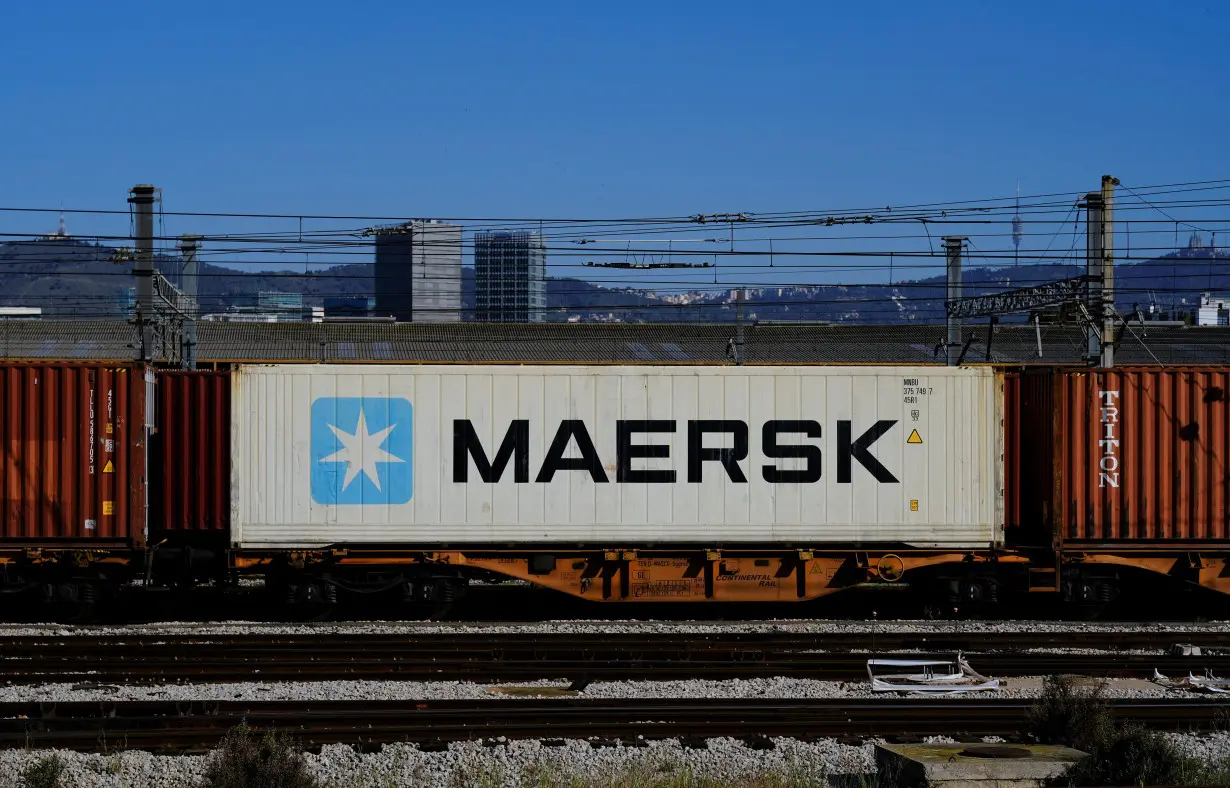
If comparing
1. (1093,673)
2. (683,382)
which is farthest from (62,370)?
(1093,673)

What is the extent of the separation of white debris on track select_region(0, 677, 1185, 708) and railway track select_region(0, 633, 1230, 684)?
0.74ft

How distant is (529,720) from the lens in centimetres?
1100

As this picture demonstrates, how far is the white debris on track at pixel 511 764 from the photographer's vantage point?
9.49 m

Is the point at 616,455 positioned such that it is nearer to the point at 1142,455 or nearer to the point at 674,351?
the point at 1142,455

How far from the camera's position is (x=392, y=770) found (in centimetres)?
973

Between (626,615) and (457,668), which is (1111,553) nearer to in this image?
(626,615)

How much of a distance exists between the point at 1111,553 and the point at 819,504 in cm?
415

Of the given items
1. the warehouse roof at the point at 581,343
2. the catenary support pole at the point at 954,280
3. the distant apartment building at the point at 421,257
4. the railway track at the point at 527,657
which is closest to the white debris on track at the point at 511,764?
the railway track at the point at 527,657

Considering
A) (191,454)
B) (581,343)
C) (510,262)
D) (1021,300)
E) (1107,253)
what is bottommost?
(191,454)

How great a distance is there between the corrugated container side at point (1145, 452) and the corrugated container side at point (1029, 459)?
0.27 metres

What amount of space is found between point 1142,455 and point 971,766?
920 centimetres

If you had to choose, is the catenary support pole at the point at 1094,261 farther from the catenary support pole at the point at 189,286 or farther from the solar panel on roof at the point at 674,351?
the catenary support pole at the point at 189,286

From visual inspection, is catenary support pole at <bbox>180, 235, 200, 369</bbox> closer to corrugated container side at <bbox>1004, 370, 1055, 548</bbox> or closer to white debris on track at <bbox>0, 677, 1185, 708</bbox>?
white debris on track at <bbox>0, 677, 1185, 708</bbox>

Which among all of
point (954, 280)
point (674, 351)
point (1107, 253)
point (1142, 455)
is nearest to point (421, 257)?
point (674, 351)
